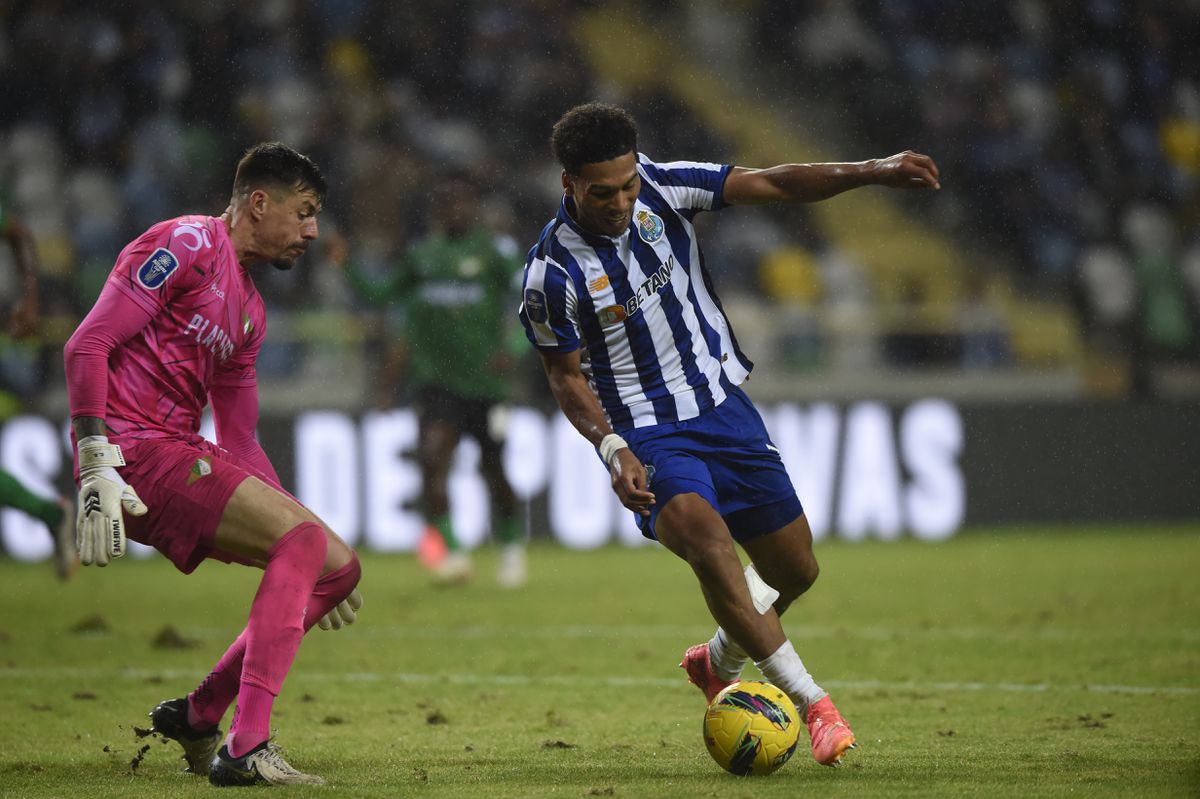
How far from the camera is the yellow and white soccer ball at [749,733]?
480 centimetres

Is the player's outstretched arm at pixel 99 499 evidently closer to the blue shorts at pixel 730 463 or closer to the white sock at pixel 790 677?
the blue shorts at pixel 730 463

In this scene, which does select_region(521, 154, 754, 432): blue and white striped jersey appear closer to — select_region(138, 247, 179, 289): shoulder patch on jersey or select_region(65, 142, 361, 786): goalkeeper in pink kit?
select_region(65, 142, 361, 786): goalkeeper in pink kit

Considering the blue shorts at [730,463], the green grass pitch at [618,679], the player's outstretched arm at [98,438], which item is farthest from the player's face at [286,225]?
the green grass pitch at [618,679]

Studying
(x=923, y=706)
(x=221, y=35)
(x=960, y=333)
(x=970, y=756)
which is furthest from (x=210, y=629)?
(x=221, y=35)

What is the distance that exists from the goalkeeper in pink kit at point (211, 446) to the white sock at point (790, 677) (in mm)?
1360

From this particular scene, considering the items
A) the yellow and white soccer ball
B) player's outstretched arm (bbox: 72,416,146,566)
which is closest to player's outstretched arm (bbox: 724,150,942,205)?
the yellow and white soccer ball

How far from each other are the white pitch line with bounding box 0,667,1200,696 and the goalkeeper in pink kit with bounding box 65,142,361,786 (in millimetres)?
2073

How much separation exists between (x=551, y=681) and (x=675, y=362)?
2306 mm

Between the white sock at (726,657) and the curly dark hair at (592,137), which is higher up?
the curly dark hair at (592,137)

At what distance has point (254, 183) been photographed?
16.5 feet

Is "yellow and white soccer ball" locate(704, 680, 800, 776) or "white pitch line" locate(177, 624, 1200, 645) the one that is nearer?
"yellow and white soccer ball" locate(704, 680, 800, 776)

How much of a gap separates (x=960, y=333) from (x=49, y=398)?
852 centimetres

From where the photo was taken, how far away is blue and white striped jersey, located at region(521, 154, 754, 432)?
5211 mm

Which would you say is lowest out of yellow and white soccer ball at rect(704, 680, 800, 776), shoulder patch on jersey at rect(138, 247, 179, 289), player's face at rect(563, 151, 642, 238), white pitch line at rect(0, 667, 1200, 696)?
white pitch line at rect(0, 667, 1200, 696)
